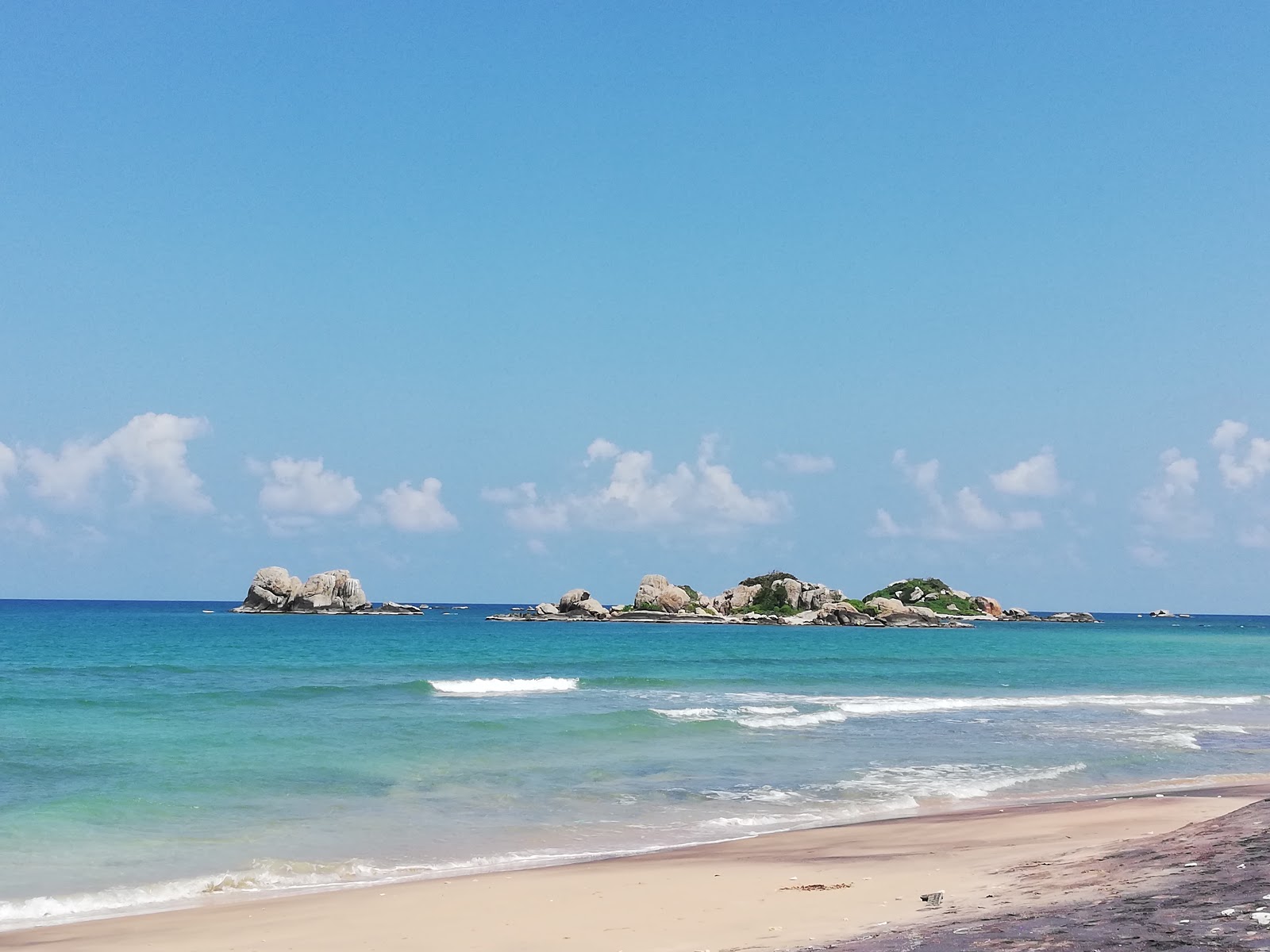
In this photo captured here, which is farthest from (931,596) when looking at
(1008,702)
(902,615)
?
(1008,702)

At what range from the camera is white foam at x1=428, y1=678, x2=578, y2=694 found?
1549 inches

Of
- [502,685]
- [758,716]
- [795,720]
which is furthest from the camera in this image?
[502,685]

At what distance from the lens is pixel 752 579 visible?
137500 millimetres

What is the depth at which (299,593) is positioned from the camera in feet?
448

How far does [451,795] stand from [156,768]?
21.3 feet

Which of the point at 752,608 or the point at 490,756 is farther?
the point at 752,608

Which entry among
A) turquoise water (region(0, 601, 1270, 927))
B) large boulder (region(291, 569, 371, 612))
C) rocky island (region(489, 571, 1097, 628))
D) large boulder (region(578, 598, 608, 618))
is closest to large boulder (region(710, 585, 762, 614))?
rocky island (region(489, 571, 1097, 628))

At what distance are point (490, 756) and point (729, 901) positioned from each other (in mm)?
12815

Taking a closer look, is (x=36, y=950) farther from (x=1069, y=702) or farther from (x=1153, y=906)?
(x=1069, y=702)

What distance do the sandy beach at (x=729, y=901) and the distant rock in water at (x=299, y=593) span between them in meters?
130

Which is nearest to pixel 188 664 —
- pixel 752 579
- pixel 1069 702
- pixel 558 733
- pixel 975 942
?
pixel 558 733

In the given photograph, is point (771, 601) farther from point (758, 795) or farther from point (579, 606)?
point (758, 795)

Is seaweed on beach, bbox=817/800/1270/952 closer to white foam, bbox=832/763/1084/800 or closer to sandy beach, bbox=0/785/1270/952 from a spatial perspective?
sandy beach, bbox=0/785/1270/952

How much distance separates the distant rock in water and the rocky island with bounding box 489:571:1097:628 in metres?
21.1
